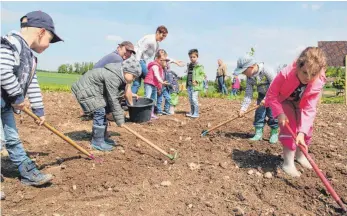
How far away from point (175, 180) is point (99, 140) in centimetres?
150

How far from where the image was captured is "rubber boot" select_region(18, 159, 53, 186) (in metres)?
3.61

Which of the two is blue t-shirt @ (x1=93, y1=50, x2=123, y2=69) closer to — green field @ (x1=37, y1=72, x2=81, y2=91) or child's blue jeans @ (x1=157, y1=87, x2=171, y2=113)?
child's blue jeans @ (x1=157, y1=87, x2=171, y2=113)

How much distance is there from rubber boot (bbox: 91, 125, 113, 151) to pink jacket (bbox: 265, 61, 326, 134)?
230 cm

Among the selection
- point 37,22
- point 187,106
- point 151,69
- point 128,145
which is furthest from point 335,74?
point 37,22

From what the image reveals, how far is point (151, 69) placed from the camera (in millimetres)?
8211

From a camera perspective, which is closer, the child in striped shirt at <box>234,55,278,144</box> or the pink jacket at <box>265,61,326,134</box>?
the pink jacket at <box>265,61,326,134</box>

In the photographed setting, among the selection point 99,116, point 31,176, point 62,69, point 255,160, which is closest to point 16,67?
point 31,176

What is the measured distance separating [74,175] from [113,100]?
1168mm

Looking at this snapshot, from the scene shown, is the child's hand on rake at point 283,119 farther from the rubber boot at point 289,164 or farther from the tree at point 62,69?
the tree at point 62,69

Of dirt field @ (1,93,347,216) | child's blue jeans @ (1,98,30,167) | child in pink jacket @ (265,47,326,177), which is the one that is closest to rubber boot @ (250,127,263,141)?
dirt field @ (1,93,347,216)

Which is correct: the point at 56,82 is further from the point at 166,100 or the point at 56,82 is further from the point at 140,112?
the point at 140,112

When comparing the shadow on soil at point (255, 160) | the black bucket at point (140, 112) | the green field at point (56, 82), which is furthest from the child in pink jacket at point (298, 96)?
the green field at point (56, 82)

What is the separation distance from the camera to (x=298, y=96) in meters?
4.05

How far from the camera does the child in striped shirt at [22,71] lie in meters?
3.18
